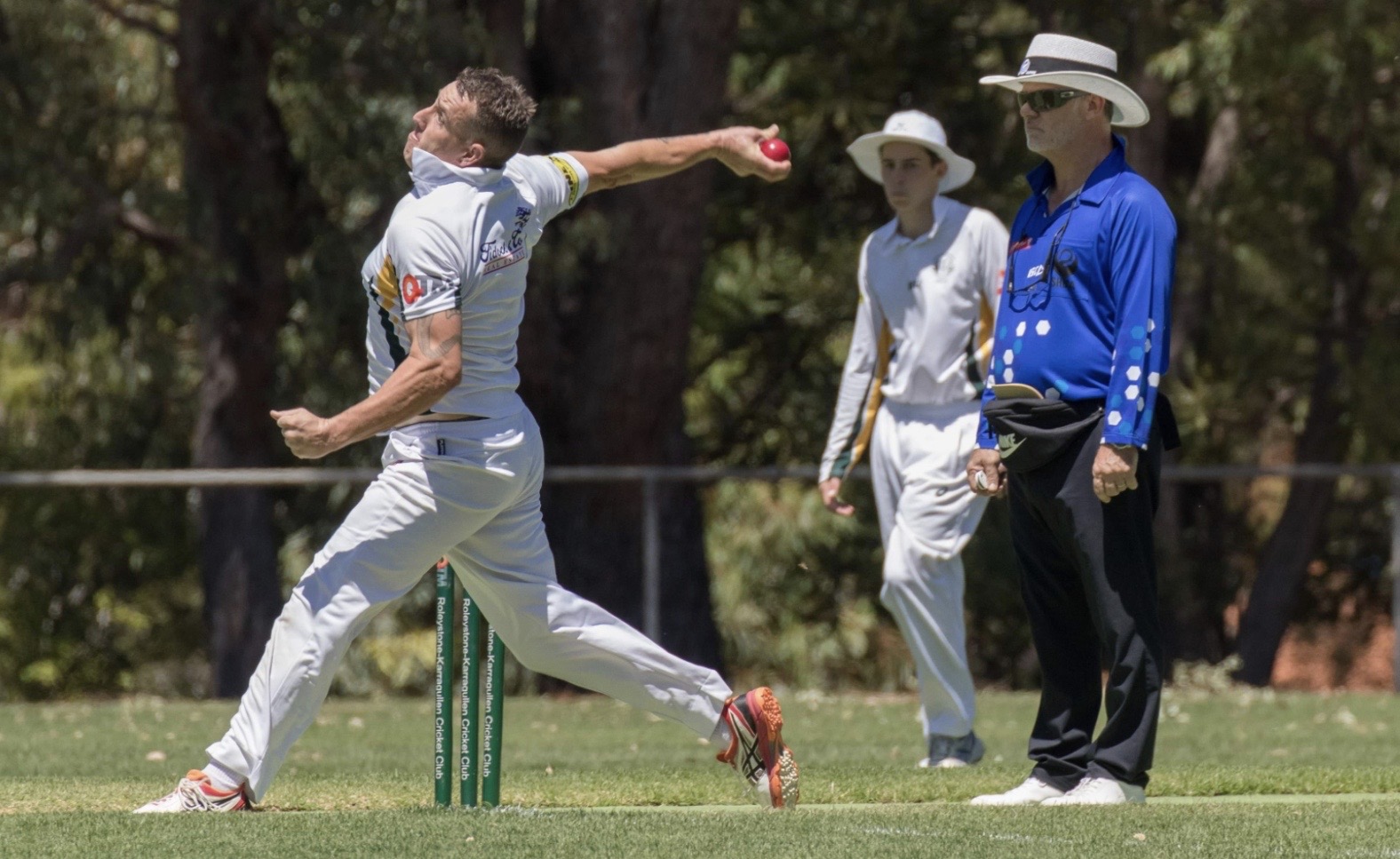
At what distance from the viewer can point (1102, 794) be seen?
652cm

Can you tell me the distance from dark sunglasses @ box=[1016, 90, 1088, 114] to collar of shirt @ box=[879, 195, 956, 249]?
218cm

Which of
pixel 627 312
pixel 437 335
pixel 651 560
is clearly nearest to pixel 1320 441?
pixel 627 312

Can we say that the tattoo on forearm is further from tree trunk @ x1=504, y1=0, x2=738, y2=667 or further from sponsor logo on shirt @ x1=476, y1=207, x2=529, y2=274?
tree trunk @ x1=504, y1=0, x2=738, y2=667

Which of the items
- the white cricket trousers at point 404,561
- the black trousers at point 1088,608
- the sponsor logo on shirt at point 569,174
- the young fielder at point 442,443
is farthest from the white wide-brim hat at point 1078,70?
the white cricket trousers at point 404,561

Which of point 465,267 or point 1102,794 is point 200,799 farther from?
point 1102,794

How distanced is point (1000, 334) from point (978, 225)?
87.1 inches

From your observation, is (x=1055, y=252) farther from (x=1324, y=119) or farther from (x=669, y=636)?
(x=1324, y=119)

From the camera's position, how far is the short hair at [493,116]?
6047mm

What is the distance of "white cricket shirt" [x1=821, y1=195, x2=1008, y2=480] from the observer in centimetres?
872

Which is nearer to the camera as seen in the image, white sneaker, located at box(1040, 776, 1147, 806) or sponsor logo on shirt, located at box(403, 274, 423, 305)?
sponsor logo on shirt, located at box(403, 274, 423, 305)

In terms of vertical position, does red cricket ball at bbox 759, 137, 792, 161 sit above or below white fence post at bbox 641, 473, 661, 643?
above

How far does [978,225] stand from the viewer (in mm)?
8828

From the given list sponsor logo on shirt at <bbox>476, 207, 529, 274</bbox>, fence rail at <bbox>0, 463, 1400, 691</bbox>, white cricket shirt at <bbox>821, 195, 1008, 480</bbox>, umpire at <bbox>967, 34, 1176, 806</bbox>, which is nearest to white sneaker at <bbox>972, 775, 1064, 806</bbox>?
umpire at <bbox>967, 34, 1176, 806</bbox>

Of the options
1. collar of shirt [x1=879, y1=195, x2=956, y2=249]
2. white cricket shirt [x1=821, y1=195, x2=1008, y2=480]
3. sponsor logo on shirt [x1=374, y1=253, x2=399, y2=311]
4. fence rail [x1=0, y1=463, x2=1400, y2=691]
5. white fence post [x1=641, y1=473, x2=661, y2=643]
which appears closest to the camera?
sponsor logo on shirt [x1=374, y1=253, x2=399, y2=311]
